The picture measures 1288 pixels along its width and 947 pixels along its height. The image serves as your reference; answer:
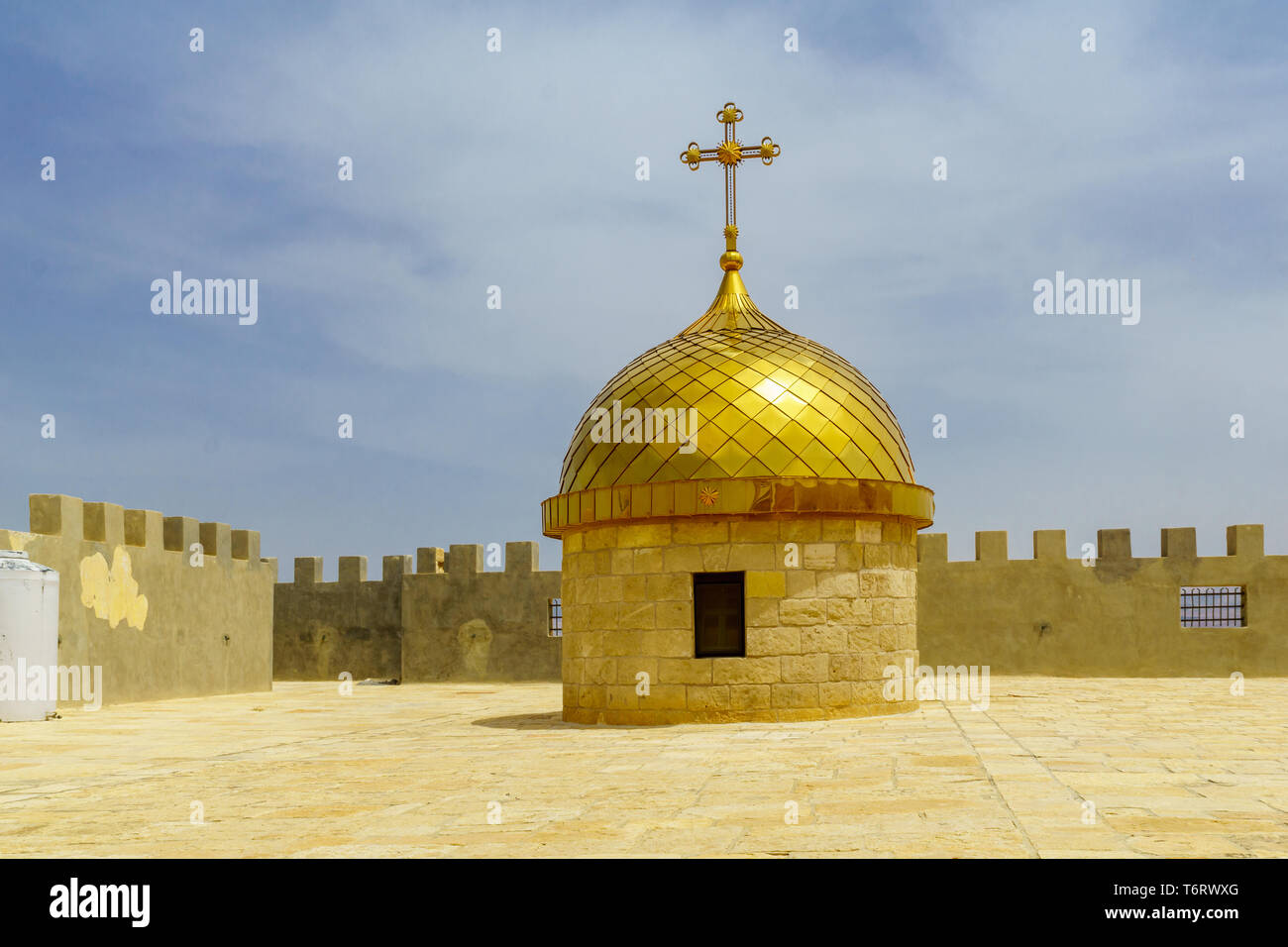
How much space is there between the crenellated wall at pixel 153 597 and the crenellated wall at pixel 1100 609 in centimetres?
1327

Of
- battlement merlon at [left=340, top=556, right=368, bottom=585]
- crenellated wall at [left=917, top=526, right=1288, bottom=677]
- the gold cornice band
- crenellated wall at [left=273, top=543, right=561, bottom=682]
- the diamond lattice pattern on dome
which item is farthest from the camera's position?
battlement merlon at [left=340, top=556, right=368, bottom=585]

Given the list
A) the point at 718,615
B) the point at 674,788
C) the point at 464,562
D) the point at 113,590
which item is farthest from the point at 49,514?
the point at 674,788

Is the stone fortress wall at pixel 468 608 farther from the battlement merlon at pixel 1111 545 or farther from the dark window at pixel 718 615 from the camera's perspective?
the dark window at pixel 718 615

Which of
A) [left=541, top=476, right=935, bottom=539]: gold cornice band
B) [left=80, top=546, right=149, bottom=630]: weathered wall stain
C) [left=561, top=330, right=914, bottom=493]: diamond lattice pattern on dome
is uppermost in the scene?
[left=561, top=330, right=914, bottom=493]: diamond lattice pattern on dome

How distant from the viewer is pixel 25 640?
1563 centimetres

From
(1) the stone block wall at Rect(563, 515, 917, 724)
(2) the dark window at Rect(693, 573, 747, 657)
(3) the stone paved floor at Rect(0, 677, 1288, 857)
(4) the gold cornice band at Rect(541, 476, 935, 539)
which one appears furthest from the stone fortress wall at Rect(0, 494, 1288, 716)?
(3) the stone paved floor at Rect(0, 677, 1288, 857)

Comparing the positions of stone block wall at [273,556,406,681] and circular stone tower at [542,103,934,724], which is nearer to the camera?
circular stone tower at [542,103,934,724]

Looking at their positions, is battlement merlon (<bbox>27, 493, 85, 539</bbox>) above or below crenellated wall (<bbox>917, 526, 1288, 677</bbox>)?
above

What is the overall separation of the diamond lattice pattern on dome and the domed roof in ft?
0.04

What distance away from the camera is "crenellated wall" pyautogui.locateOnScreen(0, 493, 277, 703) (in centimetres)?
1814

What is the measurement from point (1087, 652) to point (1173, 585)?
200 centimetres

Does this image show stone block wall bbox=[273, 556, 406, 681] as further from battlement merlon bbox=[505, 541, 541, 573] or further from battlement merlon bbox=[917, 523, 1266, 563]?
battlement merlon bbox=[917, 523, 1266, 563]

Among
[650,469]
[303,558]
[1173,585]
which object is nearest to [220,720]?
[650,469]
